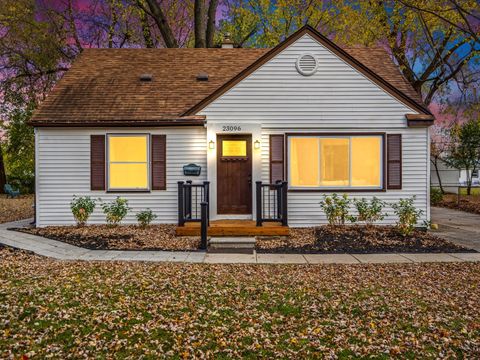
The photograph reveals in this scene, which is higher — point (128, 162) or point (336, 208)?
point (128, 162)

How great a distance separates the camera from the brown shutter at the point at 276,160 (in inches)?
438

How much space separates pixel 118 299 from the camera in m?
5.11

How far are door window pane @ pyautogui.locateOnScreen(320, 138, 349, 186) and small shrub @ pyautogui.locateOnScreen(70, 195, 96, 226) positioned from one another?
6.44 m

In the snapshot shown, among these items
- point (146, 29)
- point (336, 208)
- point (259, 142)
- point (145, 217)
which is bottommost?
point (145, 217)

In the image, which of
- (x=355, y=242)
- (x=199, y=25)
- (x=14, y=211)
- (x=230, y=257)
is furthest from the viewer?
(x=199, y=25)

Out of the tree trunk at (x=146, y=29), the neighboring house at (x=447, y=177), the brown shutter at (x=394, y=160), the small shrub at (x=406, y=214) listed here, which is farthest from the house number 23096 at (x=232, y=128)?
the neighboring house at (x=447, y=177)

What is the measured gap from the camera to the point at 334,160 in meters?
11.4

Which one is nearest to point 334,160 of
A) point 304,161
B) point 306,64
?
point 304,161

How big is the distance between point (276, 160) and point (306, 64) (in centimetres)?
277

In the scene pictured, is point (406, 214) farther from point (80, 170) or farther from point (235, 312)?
point (80, 170)

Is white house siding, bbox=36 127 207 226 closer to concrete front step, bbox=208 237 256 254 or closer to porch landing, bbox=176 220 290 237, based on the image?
porch landing, bbox=176 220 290 237

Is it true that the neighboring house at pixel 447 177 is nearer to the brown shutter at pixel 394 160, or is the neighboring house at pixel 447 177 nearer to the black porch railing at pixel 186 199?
the brown shutter at pixel 394 160

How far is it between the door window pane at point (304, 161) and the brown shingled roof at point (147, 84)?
2569 mm

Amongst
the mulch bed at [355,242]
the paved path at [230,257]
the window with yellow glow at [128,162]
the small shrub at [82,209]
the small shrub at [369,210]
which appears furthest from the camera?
the window with yellow glow at [128,162]
